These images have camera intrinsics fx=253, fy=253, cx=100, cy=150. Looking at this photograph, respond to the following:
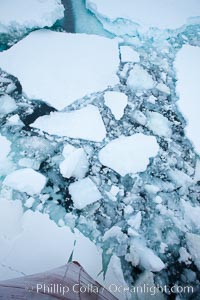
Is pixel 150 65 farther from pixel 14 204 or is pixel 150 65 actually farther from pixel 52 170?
pixel 14 204

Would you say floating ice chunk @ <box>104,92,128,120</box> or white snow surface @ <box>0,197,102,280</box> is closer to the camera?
white snow surface @ <box>0,197,102,280</box>

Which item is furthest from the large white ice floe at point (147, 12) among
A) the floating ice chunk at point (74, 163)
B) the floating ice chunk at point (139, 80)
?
the floating ice chunk at point (74, 163)

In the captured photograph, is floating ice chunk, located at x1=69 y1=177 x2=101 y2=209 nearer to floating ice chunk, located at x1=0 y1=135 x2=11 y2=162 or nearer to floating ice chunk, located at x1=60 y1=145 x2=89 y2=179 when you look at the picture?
floating ice chunk, located at x1=60 y1=145 x2=89 y2=179

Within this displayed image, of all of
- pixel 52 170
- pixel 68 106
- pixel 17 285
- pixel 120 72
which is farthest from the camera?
pixel 120 72

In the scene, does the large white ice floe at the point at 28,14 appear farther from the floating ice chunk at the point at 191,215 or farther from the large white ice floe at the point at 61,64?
the floating ice chunk at the point at 191,215

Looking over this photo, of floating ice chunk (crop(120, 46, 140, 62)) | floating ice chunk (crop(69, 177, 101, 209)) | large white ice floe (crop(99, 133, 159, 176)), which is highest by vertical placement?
floating ice chunk (crop(120, 46, 140, 62))

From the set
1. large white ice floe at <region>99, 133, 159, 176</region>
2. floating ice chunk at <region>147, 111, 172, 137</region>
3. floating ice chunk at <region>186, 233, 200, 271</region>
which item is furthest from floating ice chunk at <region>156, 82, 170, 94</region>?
floating ice chunk at <region>186, 233, 200, 271</region>

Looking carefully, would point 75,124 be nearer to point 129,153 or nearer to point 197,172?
point 129,153

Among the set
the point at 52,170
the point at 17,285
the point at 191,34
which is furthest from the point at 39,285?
the point at 191,34
